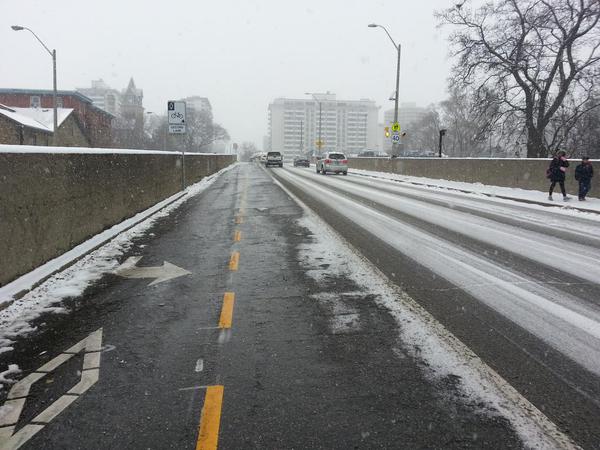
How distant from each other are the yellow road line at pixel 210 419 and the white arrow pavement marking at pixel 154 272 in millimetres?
3384

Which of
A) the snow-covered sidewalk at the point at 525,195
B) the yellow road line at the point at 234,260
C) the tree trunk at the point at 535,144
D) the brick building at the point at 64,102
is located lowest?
the yellow road line at the point at 234,260

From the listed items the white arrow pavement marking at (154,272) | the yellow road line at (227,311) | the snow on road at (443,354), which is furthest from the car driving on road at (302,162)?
the yellow road line at (227,311)

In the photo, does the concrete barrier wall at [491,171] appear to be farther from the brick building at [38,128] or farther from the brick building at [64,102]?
the brick building at [64,102]

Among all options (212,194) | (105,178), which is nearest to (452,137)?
(212,194)

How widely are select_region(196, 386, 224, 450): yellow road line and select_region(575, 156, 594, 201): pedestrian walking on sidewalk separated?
1707cm

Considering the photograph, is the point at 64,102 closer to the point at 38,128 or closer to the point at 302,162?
the point at 38,128

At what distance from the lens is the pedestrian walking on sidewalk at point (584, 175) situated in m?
16.7

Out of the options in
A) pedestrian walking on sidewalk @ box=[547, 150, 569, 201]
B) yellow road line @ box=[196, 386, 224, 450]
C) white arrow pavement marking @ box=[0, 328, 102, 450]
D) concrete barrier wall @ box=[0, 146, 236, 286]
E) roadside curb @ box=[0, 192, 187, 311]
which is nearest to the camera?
yellow road line @ box=[196, 386, 224, 450]

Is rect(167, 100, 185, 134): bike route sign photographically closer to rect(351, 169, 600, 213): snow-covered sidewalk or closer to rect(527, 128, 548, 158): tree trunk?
rect(351, 169, 600, 213): snow-covered sidewalk

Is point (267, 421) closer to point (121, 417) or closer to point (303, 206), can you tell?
point (121, 417)

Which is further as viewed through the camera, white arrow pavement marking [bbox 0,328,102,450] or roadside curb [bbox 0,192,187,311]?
roadside curb [bbox 0,192,187,311]

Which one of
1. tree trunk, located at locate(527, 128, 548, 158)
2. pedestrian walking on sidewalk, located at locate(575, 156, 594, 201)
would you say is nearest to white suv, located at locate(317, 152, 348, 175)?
tree trunk, located at locate(527, 128, 548, 158)

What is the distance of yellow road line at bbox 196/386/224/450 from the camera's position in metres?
2.88

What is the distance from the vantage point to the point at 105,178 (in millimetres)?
10367
